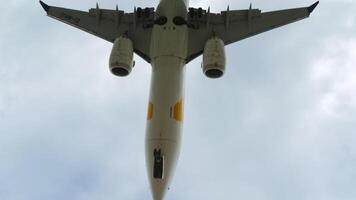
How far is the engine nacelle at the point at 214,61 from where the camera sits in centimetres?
2250

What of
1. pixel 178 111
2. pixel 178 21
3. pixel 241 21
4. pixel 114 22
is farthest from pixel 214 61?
pixel 114 22

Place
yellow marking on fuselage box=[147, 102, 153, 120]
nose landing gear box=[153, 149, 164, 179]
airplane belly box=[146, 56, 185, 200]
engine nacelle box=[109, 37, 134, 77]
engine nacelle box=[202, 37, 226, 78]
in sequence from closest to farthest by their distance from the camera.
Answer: nose landing gear box=[153, 149, 164, 179] → airplane belly box=[146, 56, 185, 200] → yellow marking on fuselage box=[147, 102, 153, 120] → engine nacelle box=[202, 37, 226, 78] → engine nacelle box=[109, 37, 134, 77]

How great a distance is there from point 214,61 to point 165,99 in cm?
264

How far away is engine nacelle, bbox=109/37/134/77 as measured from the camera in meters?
22.8

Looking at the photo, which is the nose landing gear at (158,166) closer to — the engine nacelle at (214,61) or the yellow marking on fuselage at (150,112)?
the yellow marking on fuselage at (150,112)

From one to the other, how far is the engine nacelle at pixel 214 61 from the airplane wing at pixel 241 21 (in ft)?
7.90

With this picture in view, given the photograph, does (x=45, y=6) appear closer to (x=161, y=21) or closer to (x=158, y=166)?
(x=161, y=21)

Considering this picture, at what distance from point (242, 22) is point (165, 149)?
8.16m

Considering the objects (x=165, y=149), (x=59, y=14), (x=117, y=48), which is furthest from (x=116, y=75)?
(x=59, y=14)

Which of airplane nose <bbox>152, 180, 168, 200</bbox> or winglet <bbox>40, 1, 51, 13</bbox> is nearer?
airplane nose <bbox>152, 180, 168, 200</bbox>

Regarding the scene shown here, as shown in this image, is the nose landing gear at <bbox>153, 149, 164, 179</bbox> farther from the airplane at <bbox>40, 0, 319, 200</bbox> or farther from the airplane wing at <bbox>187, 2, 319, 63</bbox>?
the airplane wing at <bbox>187, 2, 319, 63</bbox>

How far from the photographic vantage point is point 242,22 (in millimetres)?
25969

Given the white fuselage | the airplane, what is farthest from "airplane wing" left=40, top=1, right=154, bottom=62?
the white fuselage

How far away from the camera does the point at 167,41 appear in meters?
24.1
